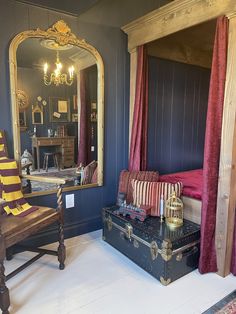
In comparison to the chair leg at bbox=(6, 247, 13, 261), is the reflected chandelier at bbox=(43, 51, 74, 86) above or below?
above

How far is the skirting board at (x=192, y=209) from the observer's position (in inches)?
84.4

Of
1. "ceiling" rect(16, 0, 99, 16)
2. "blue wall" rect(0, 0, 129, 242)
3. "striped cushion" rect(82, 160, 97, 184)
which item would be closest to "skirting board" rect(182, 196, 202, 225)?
"blue wall" rect(0, 0, 129, 242)

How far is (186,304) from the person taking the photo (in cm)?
163

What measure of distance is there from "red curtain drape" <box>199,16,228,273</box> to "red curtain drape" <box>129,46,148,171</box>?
36.2 inches

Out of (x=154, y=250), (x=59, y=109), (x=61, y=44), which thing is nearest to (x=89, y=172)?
(x=59, y=109)

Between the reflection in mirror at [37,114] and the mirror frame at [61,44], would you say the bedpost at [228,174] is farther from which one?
the reflection in mirror at [37,114]

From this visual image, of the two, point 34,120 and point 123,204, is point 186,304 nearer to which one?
point 123,204

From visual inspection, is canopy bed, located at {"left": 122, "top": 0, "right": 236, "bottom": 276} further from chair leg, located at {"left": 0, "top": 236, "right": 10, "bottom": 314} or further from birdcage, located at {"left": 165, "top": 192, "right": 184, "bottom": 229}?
chair leg, located at {"left": 0, "top": 236, "right": 10, "bottom": 314}

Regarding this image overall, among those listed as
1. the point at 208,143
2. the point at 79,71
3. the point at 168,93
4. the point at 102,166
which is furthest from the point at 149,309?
the point at 168,93

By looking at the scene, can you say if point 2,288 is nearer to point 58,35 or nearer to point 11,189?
point 11,189

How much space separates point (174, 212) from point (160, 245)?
15.8 inches

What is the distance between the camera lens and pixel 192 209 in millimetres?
2195

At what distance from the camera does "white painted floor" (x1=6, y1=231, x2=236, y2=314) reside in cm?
160

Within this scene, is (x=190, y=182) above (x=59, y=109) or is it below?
below
